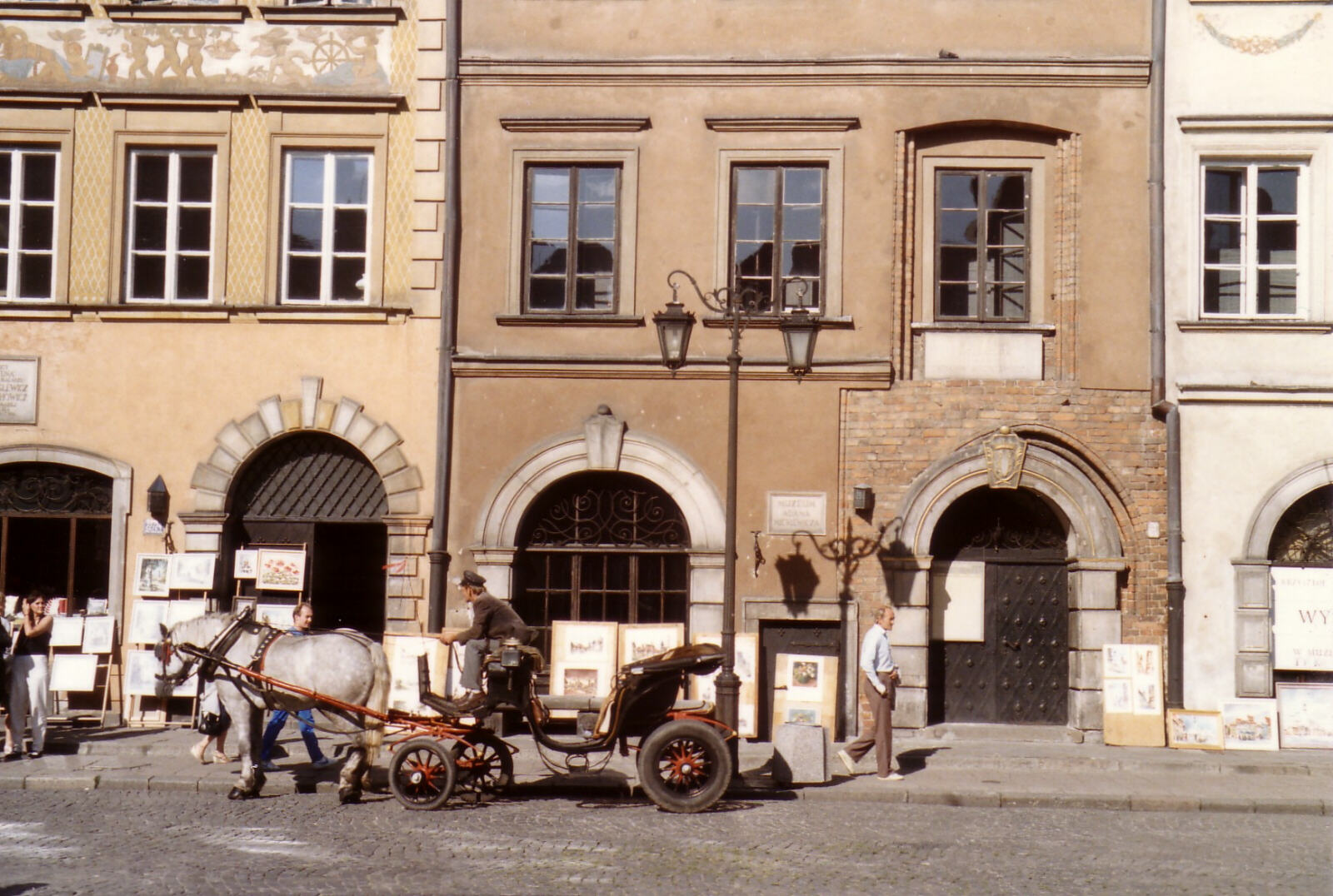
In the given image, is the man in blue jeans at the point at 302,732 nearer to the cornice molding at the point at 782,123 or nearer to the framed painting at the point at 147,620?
the framed painting at the point at 147,620

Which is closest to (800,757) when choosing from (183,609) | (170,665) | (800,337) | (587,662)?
(587,662)

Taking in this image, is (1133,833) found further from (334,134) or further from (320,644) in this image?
(334,134)

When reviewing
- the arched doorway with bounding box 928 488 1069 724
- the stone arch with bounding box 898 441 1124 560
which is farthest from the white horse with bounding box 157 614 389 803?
the arched doorway with bounding box 928 488 1069 724

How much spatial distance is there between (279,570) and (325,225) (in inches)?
156

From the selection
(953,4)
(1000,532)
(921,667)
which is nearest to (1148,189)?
(953,4)

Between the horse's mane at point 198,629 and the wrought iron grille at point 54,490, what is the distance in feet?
17.7

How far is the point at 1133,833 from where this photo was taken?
37.7 ft

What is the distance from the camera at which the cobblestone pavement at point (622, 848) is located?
30.7ft

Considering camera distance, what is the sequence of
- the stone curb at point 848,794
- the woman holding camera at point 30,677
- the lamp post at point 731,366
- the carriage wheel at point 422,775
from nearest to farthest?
1. the carriage wheel at point 422,775
2. the stone curb at point 848,794
3. the lamp post at point 731,366
4. the woman holding camera at point 30,677

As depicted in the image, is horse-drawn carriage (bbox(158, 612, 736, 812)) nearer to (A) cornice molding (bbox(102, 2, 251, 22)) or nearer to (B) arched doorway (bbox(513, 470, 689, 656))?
(B) arched doorway (bbox(513, 470, 689, 656))

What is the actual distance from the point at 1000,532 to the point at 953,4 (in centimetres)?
594

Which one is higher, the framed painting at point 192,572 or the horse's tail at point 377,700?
the framed painting at point 192,572

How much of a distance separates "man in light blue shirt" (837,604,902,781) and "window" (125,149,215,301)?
28.3ft

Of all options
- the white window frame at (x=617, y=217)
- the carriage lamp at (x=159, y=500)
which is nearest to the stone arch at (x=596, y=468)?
the white window frame at (x=617, y=217)
